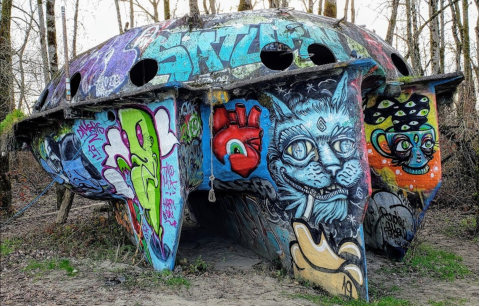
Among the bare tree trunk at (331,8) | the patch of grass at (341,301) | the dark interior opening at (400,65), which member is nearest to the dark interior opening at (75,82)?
the patch of grass at (341,301)

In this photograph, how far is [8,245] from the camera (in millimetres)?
10352

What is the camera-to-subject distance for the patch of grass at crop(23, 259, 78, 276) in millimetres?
8398

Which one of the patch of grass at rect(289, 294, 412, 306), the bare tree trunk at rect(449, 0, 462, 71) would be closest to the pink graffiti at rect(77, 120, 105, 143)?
the patch of grass at rect(289, 294, 412, 306)

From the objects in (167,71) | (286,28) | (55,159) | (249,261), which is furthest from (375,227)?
(55,159)

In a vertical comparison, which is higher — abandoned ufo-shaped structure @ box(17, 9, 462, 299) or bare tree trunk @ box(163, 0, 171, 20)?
bare tree trunk @ box(163, 0, 171, 20)

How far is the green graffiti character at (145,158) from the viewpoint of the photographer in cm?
800

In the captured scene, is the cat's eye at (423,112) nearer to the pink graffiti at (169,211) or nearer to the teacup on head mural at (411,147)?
the teacup on head mural at (411,147)

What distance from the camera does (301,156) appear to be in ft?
25.3

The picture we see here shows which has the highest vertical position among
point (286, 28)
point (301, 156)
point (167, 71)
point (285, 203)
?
point (286, 28)

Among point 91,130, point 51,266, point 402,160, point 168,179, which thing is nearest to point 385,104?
point 402,160

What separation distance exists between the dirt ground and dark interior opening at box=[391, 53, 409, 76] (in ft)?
13.1

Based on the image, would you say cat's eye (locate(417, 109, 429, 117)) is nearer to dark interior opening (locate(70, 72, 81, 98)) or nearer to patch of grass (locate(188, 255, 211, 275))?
patch of grass (locate(188, 255, 211, 275))

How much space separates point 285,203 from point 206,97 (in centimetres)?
222

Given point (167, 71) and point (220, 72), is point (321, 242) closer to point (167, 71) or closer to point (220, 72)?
point (220, 72)
